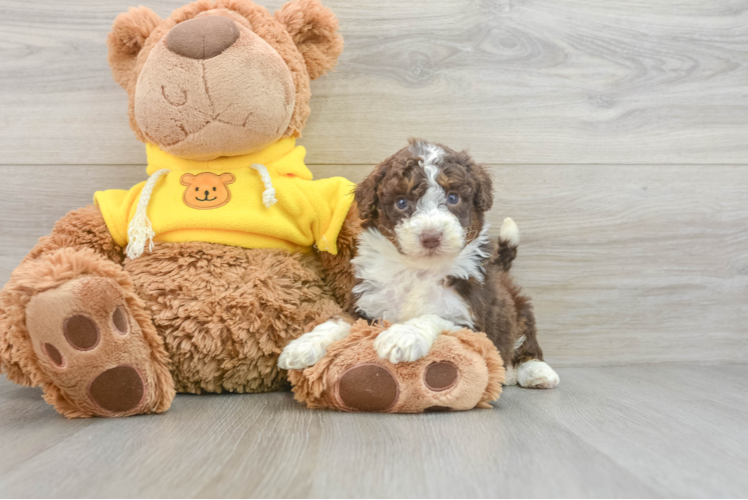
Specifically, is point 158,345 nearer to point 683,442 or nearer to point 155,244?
point 155,244

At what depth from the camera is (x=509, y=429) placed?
106 cm

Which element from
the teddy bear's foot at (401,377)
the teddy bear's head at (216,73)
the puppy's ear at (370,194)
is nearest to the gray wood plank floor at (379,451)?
the teddy bear's foot at (401,377)

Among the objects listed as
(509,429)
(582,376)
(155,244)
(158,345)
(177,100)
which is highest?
(177,100)

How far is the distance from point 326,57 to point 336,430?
92 centimetres

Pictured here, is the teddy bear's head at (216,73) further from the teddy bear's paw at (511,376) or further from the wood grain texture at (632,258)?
the teddy bear's paw at (511,376)

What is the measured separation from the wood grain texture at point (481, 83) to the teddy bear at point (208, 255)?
22 cm

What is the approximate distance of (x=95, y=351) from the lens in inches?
41.3


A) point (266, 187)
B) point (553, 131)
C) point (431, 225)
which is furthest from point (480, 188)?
point (553, 131)

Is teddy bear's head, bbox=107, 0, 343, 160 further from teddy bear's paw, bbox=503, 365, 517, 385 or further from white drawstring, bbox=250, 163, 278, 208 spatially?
teddy bear's paw, bbox=503, 365, 517, 385

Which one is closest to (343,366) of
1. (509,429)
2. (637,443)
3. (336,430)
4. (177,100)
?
(336,430)

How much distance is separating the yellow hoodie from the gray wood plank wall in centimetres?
27

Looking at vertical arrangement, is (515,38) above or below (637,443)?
above

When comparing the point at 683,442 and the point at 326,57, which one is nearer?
the point at 683,442

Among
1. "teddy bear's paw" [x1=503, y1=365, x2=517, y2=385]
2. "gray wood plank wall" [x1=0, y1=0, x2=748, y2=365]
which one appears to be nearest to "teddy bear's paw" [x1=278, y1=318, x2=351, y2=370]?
"teddy bear's paw" [x1=503, y1=365, x2=517, y2=385]
